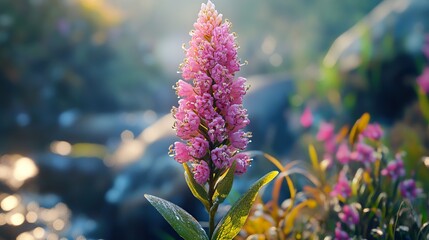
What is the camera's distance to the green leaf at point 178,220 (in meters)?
2.92

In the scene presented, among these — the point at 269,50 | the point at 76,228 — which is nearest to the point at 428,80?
the point at 76,228

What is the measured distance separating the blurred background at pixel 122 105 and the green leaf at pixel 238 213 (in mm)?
2493

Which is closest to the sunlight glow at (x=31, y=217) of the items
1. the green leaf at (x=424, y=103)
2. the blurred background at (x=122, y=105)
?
the blurred background at (x=122, y=105)

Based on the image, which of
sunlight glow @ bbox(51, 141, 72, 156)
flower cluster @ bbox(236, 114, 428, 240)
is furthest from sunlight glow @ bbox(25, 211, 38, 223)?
flower cluster @ bbox(236, 114, 428, 240)

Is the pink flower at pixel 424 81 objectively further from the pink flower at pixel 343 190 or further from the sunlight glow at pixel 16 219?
the sunlight glow at pixel 16 219

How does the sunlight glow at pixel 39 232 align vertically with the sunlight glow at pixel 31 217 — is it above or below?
below

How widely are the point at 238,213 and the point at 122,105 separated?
1022 centimetres

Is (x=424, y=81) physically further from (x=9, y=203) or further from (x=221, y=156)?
(x=9, y=203)

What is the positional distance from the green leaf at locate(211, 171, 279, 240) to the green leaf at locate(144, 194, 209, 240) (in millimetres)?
101

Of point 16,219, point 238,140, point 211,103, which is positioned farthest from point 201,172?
point 16,219

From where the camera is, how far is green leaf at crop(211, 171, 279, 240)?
2.95 m

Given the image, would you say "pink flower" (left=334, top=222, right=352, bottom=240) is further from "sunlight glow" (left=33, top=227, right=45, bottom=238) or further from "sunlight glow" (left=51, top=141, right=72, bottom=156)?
"sunlight glow" (left=51, top=141, right=72, bottom=156)

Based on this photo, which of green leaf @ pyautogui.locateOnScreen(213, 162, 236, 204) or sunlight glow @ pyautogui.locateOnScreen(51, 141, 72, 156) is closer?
green leaf @ pyautogui.locateOnScreen(213, 162, 236, 204)

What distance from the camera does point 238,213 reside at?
297 cm
